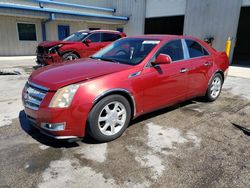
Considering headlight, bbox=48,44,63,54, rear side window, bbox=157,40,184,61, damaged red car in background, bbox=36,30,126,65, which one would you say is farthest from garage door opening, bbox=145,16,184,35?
rear side window, bbox=157,40,184,61

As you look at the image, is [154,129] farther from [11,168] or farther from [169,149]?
[11,168]

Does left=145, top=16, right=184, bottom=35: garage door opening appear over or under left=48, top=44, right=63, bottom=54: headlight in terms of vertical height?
over

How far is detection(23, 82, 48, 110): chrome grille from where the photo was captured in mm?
2930

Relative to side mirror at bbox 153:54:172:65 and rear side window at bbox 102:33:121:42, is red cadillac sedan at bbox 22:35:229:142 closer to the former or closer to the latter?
side mirror at bbox 153:54:172:65

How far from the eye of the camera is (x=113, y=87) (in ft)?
10.2

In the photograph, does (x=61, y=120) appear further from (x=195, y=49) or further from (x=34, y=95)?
(x=195, y=49)

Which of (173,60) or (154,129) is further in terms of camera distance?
(173,60)

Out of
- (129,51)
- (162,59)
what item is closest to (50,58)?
(129,51)

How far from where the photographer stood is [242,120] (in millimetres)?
4258

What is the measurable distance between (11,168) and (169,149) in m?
2.11

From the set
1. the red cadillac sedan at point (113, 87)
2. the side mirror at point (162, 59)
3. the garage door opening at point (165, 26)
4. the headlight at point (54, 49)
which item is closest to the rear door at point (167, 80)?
the red cadillac sedan at point (113, 87)

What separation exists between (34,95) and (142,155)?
174 cm

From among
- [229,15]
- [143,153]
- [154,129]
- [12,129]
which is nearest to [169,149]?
[143,153]

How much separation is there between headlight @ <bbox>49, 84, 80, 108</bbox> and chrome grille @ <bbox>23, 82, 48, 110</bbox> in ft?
0.66
